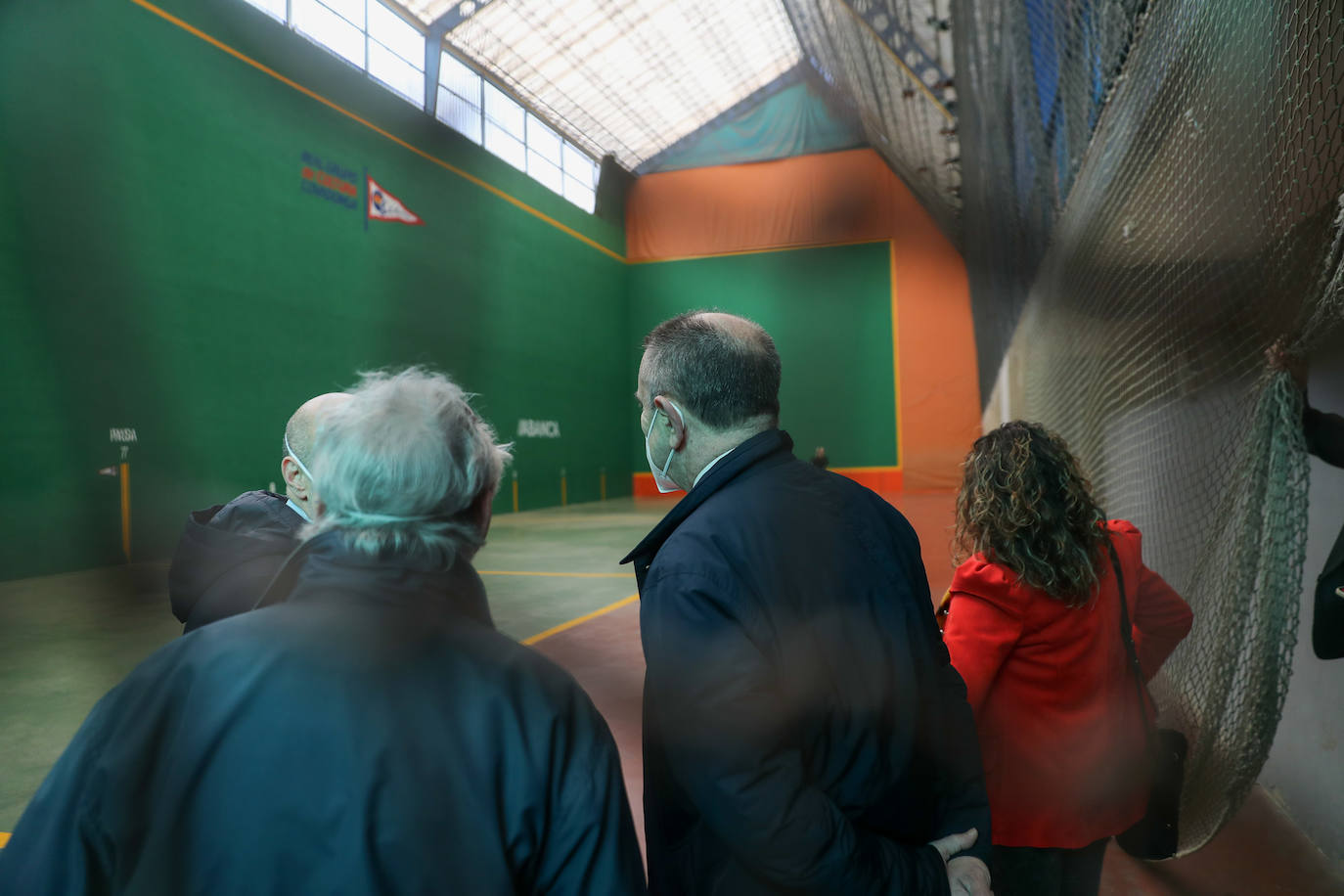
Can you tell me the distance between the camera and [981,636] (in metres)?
1.58

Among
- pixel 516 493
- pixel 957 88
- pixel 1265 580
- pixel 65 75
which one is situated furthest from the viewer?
pixel 516 493

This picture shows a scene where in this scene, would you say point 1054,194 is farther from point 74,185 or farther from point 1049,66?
point 74,185

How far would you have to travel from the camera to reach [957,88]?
8.78 meters

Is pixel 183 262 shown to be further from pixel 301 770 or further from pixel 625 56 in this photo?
pixel 301 770

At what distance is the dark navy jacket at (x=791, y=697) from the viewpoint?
1.08 m

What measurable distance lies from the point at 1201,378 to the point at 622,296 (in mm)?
18205

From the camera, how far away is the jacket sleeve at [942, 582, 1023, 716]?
157 cm

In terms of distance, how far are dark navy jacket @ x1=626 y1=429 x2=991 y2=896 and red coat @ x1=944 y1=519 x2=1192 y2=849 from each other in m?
0.32

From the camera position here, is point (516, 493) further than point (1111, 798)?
Yes

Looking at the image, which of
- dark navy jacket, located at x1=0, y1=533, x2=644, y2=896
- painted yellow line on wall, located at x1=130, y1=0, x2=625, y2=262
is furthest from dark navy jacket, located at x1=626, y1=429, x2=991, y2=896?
painted yellow line on wall, located at x1=130, y1=0, x2=625, y2=262

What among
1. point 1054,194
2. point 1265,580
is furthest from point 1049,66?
point 1265,580

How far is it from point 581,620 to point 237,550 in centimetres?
456

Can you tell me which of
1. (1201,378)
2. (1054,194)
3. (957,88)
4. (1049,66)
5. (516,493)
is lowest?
(516,493)

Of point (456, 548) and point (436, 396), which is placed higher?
point (436, 396)
